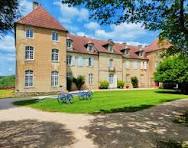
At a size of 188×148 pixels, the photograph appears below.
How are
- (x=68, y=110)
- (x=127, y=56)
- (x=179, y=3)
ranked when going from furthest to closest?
(x=127, y=56) → (x=68, y=110) → (x=179, y=3)

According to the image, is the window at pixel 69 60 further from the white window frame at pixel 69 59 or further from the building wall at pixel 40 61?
the building wall at pixel 40 61

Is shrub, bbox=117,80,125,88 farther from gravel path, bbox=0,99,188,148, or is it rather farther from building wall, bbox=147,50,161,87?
gravel path, bbox=0,99,188,148

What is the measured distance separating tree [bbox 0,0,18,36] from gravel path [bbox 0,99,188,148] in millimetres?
3601

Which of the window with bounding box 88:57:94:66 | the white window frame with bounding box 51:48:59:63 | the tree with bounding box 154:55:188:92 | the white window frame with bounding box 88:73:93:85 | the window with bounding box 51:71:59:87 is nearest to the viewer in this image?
the tree with bounding box 154:55:188:92

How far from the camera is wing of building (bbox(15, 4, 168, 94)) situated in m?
35.3

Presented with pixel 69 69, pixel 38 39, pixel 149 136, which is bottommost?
pixel 149 136

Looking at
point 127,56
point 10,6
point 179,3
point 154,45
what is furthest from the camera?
point 154,45

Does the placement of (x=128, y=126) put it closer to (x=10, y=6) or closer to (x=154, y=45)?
(x=10, y=6)

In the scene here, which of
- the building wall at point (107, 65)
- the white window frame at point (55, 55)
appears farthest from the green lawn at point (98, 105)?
the building wall at point (107, 65)

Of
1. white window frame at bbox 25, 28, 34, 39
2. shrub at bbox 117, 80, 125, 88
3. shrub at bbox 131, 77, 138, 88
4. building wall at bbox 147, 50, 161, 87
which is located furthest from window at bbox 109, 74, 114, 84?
white window frame at bbox 25, 28, 34, 39

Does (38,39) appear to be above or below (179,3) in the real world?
above

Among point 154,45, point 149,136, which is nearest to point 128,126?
point 149,136

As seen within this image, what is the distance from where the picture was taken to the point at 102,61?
4628 cm

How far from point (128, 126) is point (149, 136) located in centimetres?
163
